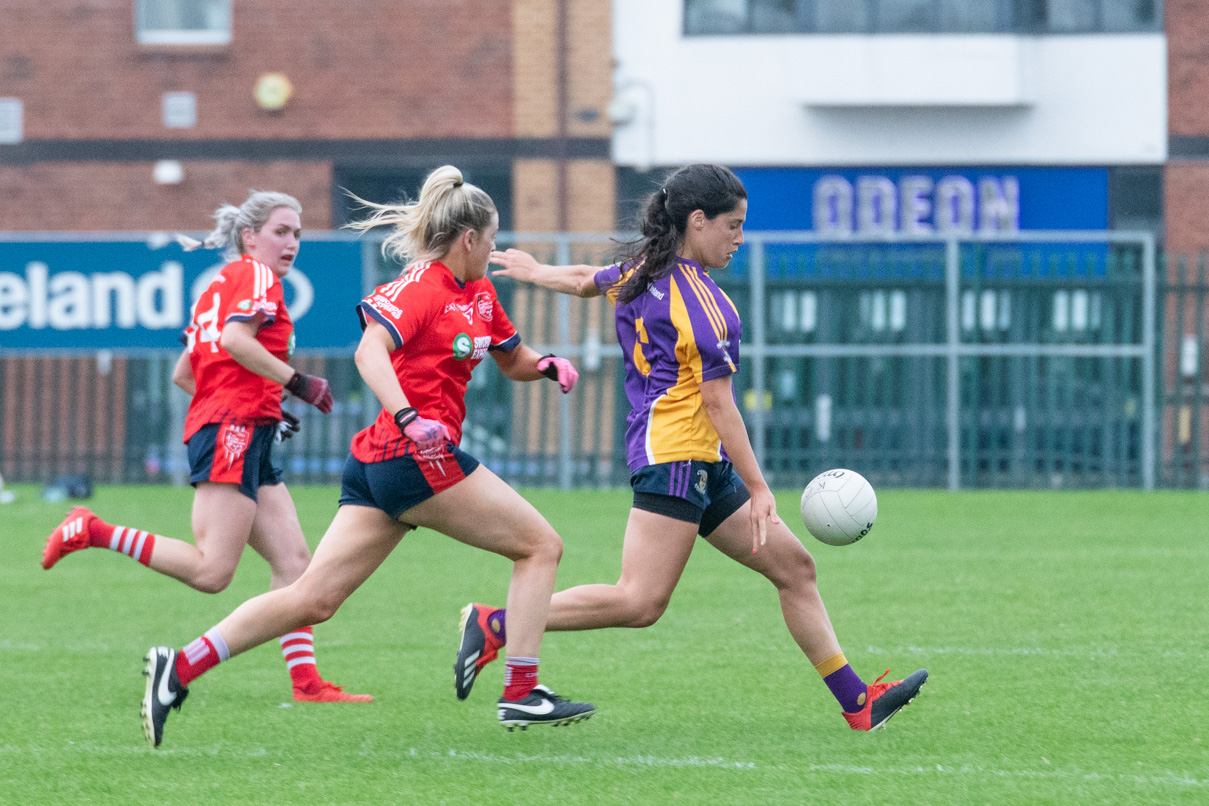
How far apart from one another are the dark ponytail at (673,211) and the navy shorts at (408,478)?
80 cm

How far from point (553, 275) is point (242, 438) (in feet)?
4.64

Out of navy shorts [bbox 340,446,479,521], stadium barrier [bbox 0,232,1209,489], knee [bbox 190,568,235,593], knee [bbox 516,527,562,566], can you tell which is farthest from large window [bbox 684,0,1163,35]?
navy shorts [bbox 340,446,479,521]

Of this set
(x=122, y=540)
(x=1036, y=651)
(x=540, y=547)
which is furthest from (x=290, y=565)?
(x=1036, y=651)

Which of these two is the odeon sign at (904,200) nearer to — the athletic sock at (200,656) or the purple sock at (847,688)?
the purple sock at (847,688)

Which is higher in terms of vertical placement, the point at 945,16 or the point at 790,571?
the point at 945,16

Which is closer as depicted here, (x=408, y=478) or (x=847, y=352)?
(x=408, y=478)

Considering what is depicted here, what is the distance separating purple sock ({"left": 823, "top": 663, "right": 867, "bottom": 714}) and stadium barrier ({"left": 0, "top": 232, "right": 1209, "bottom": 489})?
30.4 ft

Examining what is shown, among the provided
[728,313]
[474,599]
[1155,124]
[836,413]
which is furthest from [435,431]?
[1155,124]

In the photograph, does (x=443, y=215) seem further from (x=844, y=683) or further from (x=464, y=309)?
(x=844, y=683)

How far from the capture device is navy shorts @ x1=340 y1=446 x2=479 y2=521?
505 cm

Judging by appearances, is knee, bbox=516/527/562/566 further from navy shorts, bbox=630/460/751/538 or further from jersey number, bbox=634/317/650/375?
jersey number, bbox=634/317/650/375

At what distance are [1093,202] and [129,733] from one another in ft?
52.1

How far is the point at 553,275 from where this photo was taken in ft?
18.9

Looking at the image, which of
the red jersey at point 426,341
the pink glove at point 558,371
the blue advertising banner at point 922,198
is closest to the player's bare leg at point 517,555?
the red jersey at point 426,341
